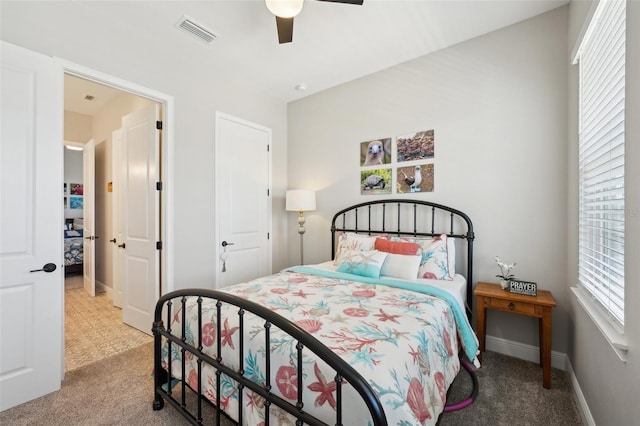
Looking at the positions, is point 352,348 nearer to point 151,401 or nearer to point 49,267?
point 151,401

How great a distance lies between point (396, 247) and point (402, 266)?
24 cm

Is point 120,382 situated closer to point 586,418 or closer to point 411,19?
point 586,418

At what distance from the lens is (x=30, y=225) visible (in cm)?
199

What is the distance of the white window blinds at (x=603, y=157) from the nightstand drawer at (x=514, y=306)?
1.24 ft

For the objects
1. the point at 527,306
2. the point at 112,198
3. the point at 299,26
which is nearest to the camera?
the point at 527,306

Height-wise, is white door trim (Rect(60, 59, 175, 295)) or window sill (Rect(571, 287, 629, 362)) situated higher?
white door trim (Rect(60, 59, 175, 295))

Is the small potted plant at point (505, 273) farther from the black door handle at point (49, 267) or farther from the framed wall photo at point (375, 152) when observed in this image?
the black door handle at point (49, 267)

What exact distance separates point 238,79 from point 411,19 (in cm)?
208

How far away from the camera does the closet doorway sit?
2.96 m

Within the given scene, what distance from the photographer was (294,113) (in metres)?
4.22

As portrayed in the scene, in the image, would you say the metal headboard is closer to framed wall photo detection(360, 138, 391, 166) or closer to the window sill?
framed wall photo detection(360, 138, 391, 166)

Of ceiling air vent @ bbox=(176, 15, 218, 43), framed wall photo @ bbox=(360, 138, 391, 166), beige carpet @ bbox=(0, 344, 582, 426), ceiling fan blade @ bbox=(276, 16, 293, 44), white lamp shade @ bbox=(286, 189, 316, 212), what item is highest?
ceiling air vent @ bbox=(176, 15, 218, 43)

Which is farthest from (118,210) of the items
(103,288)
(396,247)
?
(396,247)

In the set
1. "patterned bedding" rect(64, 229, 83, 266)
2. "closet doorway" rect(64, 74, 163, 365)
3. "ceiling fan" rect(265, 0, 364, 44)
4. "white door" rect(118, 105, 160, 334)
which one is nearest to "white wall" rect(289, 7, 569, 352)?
"ceiling fan" rect(265, 0, 364, 44)
